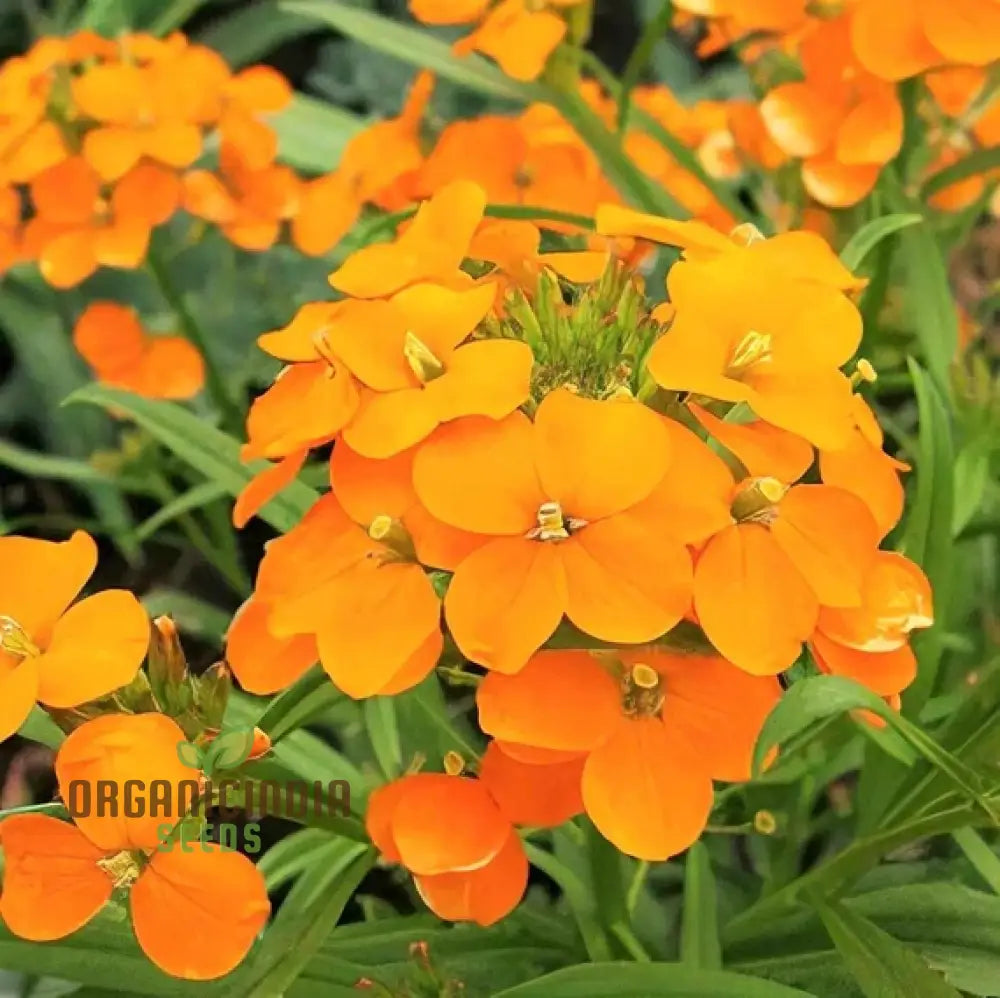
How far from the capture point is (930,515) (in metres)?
0.68

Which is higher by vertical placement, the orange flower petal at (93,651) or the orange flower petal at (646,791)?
the orange flower petal at (93,651)

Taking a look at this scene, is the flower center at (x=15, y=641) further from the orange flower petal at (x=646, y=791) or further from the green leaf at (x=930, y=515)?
the green leaf at (x=930, y=515)

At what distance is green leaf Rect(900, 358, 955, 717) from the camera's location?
2.14 ft

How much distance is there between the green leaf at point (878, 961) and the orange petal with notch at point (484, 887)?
0.60ft

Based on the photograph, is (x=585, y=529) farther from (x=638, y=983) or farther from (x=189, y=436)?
(x=189, y=436)

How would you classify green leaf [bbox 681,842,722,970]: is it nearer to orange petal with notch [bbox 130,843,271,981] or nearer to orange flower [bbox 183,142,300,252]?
orange petal with notch [bbox 130,843,271,981]

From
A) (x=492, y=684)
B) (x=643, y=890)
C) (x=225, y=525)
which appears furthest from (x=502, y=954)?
(x=225, y=525)

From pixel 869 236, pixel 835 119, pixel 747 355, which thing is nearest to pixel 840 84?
pixel 835 119

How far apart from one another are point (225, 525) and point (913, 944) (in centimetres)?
79

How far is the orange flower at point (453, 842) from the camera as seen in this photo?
0.48 m

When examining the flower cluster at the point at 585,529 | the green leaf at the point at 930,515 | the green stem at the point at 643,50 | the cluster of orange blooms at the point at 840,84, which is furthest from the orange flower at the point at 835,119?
the flower cluster at the point at 585,529

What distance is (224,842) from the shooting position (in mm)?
577

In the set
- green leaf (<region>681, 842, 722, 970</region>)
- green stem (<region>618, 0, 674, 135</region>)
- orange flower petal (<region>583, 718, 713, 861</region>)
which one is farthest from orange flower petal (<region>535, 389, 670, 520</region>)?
green stem (<region>618, 0, 674, 135</region>)

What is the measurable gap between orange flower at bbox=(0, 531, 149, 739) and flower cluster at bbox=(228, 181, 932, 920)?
0.06 metres
